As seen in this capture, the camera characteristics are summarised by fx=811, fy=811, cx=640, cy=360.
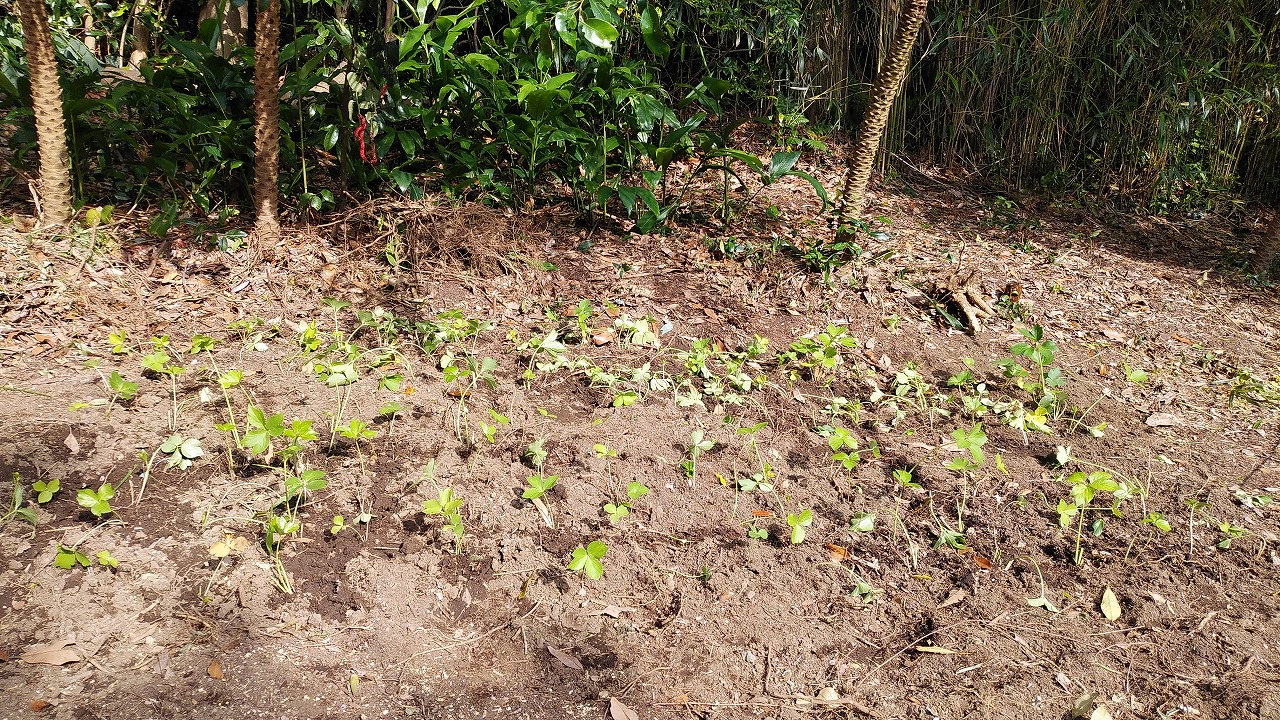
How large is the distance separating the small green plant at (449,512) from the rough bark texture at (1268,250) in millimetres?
4326

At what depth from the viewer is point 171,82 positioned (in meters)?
3.11

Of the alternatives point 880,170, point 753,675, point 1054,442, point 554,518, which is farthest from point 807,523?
point 880,170

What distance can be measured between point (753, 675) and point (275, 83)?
95.3 inches

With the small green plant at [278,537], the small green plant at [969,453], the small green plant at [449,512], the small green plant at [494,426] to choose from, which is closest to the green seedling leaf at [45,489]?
the small green plant at [278,537]

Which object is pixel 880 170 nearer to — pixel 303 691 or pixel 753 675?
pixel 753 675

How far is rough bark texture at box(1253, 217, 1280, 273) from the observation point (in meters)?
4.17

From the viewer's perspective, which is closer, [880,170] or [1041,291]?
[1041,291]

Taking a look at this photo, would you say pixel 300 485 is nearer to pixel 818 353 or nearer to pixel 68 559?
pixel 68 559

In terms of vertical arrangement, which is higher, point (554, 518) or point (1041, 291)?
point (1041, 291)

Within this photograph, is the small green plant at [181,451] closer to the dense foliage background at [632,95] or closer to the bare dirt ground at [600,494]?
the bare dirt ground at [600,494]

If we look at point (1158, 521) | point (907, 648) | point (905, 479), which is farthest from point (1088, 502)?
point (907, 648)

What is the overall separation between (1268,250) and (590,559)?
165 inches

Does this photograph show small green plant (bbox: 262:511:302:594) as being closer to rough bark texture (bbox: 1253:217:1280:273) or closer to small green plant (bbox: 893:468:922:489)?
small green plant (bbox: 893:468:922:489)

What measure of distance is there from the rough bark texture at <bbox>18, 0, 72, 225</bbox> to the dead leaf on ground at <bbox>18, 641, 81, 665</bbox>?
5.96 ft
